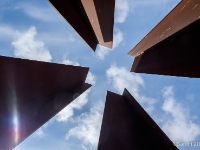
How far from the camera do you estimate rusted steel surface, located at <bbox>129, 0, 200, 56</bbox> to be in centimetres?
441

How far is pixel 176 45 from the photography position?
5652mm

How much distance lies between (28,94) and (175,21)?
4.80 meters

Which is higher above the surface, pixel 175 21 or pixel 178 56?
pixel 175 21

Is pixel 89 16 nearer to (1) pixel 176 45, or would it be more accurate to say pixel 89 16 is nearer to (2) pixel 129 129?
(1) pixel 176 45

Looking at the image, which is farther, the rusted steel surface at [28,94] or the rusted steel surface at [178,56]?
the rusted steel surface at [178,56]

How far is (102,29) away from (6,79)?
5028 mm

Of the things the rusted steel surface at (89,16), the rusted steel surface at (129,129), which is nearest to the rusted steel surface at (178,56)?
the rusted steel surface at (129,129)

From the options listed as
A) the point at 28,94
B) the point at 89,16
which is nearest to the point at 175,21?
the point at 89,16

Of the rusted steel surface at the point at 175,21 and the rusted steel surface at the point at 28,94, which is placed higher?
the rusted steel surface at the point at 175,21

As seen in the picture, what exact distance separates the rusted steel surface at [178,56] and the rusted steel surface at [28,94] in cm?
296

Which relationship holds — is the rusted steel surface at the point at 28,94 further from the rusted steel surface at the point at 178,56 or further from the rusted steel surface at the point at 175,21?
the rusted steel surface at the point at 175,21

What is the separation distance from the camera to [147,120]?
6.39 m

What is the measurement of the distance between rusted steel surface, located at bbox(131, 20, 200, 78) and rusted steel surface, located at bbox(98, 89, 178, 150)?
161cm

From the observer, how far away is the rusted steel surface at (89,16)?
6.52m
